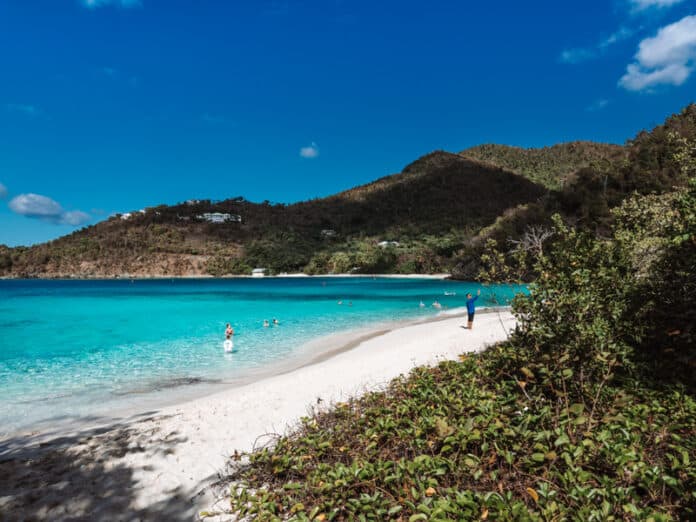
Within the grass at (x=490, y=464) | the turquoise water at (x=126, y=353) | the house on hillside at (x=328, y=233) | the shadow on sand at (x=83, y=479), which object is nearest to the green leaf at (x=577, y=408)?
the grass at (x=490, y=464)

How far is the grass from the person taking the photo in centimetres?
324

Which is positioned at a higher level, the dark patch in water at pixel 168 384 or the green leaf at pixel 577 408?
the green leaf at pixel 577 408

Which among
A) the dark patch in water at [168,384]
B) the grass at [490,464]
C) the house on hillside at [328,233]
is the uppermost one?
the house on hillside at [328,233]

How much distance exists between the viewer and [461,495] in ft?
11.0

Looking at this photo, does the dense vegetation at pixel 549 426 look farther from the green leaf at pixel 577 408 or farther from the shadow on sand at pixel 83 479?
the shadow on sand at pixel 83 479

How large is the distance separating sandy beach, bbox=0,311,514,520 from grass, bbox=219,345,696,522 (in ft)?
3.22

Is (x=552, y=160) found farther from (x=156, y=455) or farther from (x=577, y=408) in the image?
(x=156, y=455)

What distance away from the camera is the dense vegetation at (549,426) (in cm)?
338

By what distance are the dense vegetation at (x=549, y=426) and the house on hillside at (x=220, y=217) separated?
185213mm

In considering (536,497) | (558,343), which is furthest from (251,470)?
(558,343)

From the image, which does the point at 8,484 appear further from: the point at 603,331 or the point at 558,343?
the point at 603,331

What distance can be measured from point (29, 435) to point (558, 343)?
36.2 feet

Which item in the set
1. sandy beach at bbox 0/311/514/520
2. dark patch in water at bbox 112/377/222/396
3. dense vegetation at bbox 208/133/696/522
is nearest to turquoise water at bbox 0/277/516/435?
dark patch in water at bbox 112/377/222/396

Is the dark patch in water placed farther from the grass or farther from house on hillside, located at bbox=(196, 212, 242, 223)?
house on hillside, located at bbox=(196, 212, 242, 223)
